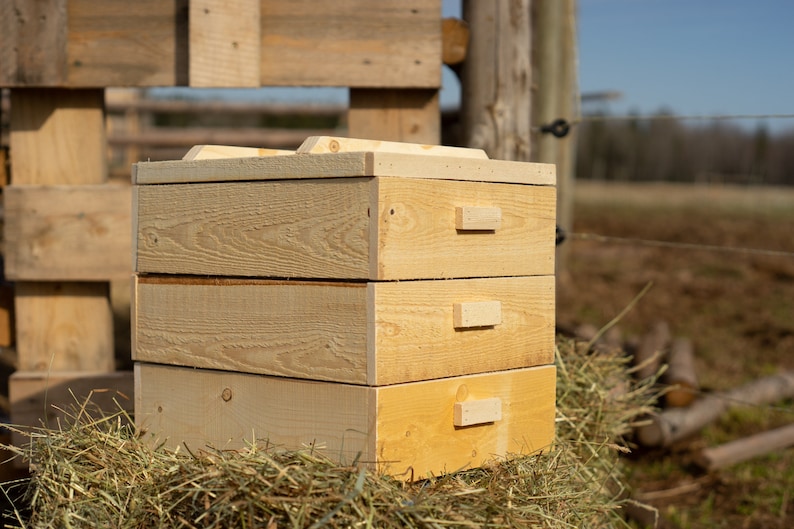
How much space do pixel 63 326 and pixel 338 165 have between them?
73.1 inches

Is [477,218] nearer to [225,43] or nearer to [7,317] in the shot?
[225,43]

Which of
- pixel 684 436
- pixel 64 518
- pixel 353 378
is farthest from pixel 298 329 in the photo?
pixel 684 436

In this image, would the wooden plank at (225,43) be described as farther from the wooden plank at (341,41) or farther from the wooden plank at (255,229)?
the wooden plank at (255,229)

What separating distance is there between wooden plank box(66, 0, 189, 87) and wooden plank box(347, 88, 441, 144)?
0.69 metres

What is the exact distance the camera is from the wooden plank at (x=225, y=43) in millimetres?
3367

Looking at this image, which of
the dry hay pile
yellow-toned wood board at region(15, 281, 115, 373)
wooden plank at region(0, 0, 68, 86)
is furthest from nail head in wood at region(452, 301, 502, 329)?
wooden plank at region(0, 0, 68, 86)

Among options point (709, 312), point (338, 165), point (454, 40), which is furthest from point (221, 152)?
point (709, 312)

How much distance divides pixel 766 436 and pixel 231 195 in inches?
142

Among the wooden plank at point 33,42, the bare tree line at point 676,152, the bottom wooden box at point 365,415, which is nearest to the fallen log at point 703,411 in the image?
the bottom wooden box at point 365,415

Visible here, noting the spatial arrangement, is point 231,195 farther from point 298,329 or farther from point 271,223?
point 298,329

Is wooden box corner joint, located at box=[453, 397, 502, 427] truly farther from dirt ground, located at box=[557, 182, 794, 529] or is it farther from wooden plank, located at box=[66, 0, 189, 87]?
wooden plank, located at box=[66, 0, 189, 87]

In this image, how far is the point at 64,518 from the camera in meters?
2.25

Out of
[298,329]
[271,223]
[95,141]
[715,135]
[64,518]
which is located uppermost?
[715,135]

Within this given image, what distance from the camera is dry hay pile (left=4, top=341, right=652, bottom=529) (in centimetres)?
207
